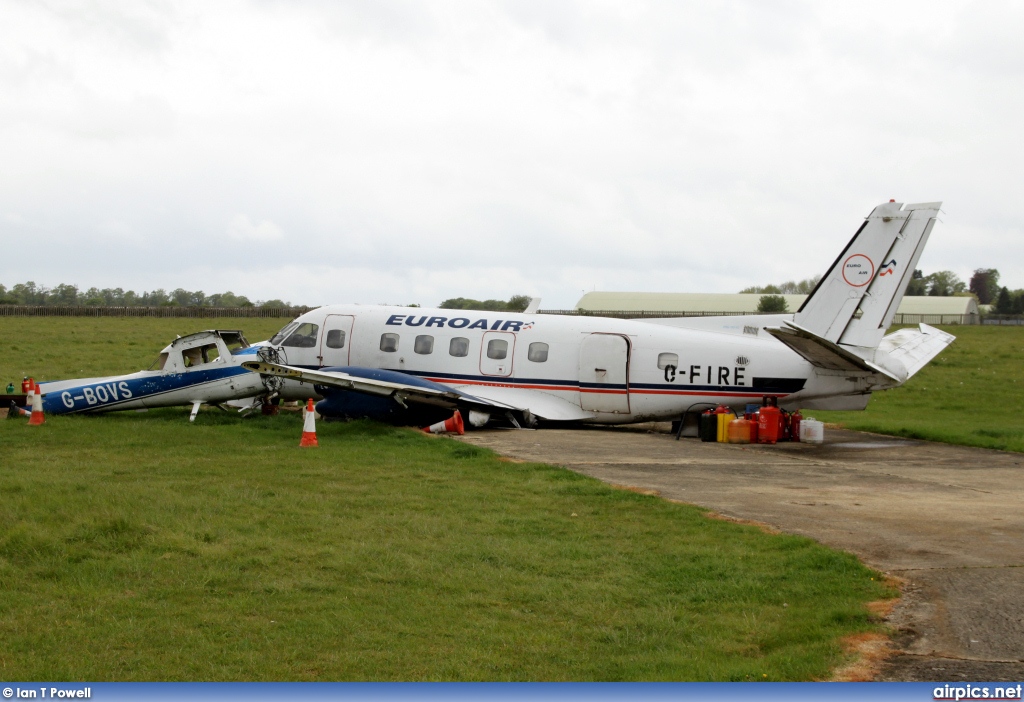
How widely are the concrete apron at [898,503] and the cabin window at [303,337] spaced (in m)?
5.66

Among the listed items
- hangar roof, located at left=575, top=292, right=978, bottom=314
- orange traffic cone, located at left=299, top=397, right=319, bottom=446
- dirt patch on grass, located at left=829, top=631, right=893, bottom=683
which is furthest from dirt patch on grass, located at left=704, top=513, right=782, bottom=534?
hangar roof, located at left=575, top=292, right=978, bottom=314

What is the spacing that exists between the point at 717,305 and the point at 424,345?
82037mm

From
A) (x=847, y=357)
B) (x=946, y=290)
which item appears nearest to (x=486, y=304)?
(x=847, y=357)

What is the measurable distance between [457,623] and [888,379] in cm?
1541

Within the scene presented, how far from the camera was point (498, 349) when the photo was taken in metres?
24.3

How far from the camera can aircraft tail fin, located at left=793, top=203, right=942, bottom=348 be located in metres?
20.8

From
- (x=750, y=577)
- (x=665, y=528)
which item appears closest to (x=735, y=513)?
(x=665, y=528)

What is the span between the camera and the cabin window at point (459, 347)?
24.6 meters

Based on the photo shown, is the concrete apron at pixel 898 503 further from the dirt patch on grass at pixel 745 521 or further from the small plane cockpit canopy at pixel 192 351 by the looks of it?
the small plane cockpit canopy at pixel 192 351

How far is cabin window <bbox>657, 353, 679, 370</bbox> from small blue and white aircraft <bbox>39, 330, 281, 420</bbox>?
30.2 ft

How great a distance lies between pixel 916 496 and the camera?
14750mm

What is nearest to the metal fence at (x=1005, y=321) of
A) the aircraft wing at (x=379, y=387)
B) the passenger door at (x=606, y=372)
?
the passenger door at (x=606, y=372)

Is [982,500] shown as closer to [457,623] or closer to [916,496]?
[916,496]

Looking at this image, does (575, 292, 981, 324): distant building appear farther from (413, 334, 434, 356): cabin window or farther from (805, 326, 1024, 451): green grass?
(413, 334, 434, 356): cabin window
